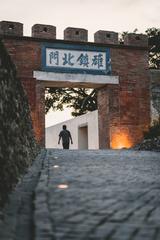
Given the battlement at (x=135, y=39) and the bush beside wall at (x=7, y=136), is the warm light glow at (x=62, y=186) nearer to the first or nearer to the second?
the bush beside wall at (x=7, y=136)

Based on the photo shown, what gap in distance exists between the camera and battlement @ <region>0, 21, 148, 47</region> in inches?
750

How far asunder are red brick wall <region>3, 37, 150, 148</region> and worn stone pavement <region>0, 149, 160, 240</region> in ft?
40.7

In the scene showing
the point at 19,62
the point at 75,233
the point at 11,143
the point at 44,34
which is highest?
the point at 44,34

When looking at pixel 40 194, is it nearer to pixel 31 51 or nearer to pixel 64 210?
pixel 64 210

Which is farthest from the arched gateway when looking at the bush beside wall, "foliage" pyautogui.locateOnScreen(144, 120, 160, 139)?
the bush beside wall

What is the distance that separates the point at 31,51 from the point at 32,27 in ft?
3.40

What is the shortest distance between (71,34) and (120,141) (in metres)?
4.78

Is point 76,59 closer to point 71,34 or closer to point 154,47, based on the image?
point 71,34

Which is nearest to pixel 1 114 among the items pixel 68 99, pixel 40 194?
pixel 40 194

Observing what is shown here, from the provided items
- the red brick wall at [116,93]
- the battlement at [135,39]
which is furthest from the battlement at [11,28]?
the battlement at [135,39]

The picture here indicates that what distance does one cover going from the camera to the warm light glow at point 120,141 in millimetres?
19392

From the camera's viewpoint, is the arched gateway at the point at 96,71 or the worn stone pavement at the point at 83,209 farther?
the arched gateway at the point at 96,71

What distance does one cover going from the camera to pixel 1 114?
554 centimetres

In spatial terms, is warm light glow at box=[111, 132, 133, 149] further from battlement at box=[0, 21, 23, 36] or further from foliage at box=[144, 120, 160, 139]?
battlement at box=[0, 21, 23, 36]
